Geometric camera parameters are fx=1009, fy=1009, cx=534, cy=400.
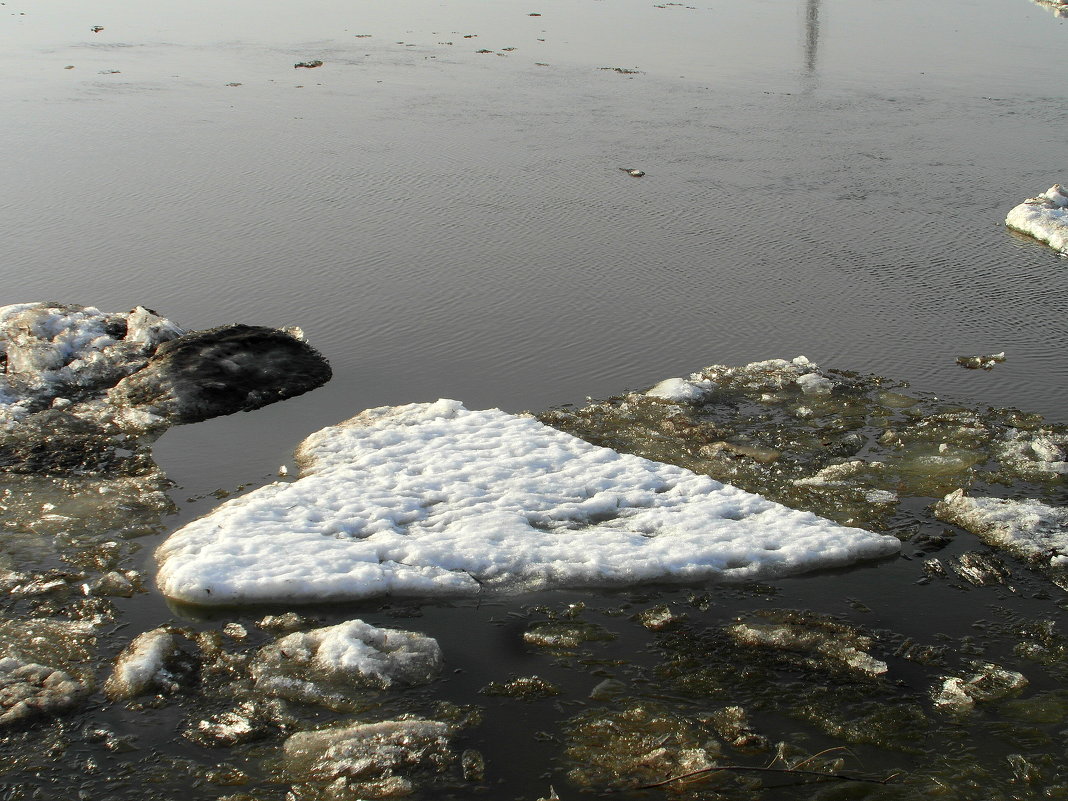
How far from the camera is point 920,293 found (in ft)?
46.5

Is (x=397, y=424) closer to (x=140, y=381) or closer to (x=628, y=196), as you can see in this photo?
(x=140, y=381)

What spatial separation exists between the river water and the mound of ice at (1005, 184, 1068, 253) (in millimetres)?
403

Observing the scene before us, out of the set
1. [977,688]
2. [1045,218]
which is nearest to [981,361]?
[1045,218]

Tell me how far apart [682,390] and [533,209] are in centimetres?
722

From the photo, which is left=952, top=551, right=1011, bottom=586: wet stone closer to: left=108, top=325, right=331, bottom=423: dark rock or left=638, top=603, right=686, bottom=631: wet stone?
left=638, top=603, right=686, bottom=631: wet stone

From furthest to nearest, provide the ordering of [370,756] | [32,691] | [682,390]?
1. [682,390]
2. [32,691]
3. [370,756]

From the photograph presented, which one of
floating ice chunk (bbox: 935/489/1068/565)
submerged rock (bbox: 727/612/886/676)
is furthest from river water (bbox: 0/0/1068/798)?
floating ice chunk (bbox: 935/489/1068/565)

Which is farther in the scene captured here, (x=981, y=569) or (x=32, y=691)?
(x=981, y=569)

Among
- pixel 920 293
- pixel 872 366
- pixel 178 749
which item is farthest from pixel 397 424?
pixel 920 293

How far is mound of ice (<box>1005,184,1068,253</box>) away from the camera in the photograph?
16.2 meters

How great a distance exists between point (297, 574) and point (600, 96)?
1986 centimetres

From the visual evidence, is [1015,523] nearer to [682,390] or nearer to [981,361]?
[682,390]

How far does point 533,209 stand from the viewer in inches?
685

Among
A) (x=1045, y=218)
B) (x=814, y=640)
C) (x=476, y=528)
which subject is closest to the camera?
(x=814, y=640)
